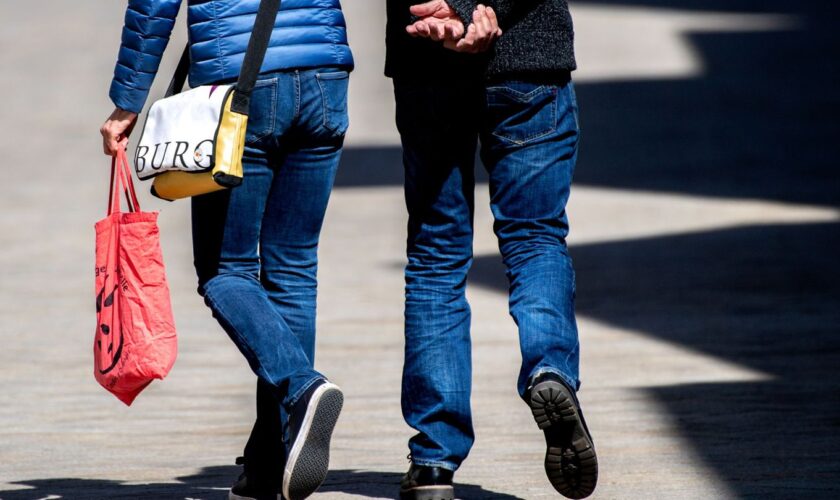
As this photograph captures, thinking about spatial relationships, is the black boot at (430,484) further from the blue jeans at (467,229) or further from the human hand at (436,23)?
the human hand at (436,23)

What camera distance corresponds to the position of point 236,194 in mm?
4117

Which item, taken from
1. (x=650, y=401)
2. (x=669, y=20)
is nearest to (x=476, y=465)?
(x=650, y=401)

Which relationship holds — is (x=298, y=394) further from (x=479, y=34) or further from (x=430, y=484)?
(x=479, y=34)

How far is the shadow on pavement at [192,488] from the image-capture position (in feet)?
15.0

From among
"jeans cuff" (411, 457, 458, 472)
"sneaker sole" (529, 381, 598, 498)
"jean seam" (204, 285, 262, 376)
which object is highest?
"jean seam" (204, 285, 262, 376)

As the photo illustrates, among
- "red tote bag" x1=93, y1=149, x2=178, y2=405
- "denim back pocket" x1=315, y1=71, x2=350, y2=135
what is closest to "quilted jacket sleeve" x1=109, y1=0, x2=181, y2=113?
"red tote bag" x1=93, y1=149, x2=178, y2=405

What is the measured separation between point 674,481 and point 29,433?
2.09 metres

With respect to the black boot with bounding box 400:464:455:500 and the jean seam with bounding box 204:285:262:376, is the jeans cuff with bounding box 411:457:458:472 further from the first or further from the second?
the jean seam with bounding box 204:285:262:376

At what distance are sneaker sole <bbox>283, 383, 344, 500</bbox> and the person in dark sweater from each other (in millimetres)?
356

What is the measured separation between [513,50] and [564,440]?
0.90 metres

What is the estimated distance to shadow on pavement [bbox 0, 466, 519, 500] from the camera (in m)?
4.57

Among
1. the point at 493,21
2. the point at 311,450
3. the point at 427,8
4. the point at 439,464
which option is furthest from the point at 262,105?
the point at 439,464

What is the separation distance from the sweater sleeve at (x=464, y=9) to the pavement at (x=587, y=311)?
1246mm

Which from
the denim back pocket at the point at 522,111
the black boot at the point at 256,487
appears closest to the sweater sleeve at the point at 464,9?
the denim back pocket at the point at 522,111
